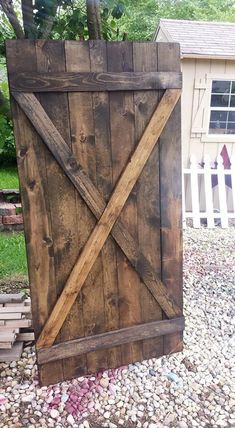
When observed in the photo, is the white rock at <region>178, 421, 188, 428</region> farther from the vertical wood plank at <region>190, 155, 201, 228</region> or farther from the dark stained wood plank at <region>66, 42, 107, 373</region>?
the vertical wood plank at <region>190, 155, 201, 228</region>

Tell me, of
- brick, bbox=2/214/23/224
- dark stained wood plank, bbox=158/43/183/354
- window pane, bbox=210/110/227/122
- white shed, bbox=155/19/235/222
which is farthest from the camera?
window pane, bbox=210/110/227/122

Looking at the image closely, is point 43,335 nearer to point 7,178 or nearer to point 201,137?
point 201,137

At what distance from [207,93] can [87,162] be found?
167 inches

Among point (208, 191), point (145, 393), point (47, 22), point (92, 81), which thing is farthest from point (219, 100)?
point (145, 393)

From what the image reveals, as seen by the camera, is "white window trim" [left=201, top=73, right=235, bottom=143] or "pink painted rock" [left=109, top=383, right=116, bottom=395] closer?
"pink painted rock" [left=109, top=383, right=116, bottom=395]

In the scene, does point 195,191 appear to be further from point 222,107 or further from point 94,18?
point 94,18

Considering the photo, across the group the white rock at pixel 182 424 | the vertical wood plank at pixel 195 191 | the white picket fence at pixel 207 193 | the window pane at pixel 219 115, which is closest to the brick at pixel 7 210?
the white picket fence at pixel 207 193

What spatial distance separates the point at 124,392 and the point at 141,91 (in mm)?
1821

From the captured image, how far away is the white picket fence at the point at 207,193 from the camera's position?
5500 millimetres

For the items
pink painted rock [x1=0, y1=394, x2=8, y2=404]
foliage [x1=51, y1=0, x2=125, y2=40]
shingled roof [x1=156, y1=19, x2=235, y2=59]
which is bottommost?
pink painted rock [x1=0, y1=394, x2=8, y2=404]

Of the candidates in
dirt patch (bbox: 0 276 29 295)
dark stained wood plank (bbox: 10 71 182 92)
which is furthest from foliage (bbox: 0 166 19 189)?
dark stained wood plank (bbox: 10 71 182 92)

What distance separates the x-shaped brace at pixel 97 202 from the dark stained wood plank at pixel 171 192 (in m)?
0.09

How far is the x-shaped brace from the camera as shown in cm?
195

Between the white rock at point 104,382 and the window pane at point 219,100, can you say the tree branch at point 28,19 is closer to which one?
the white rock at point 104,382
